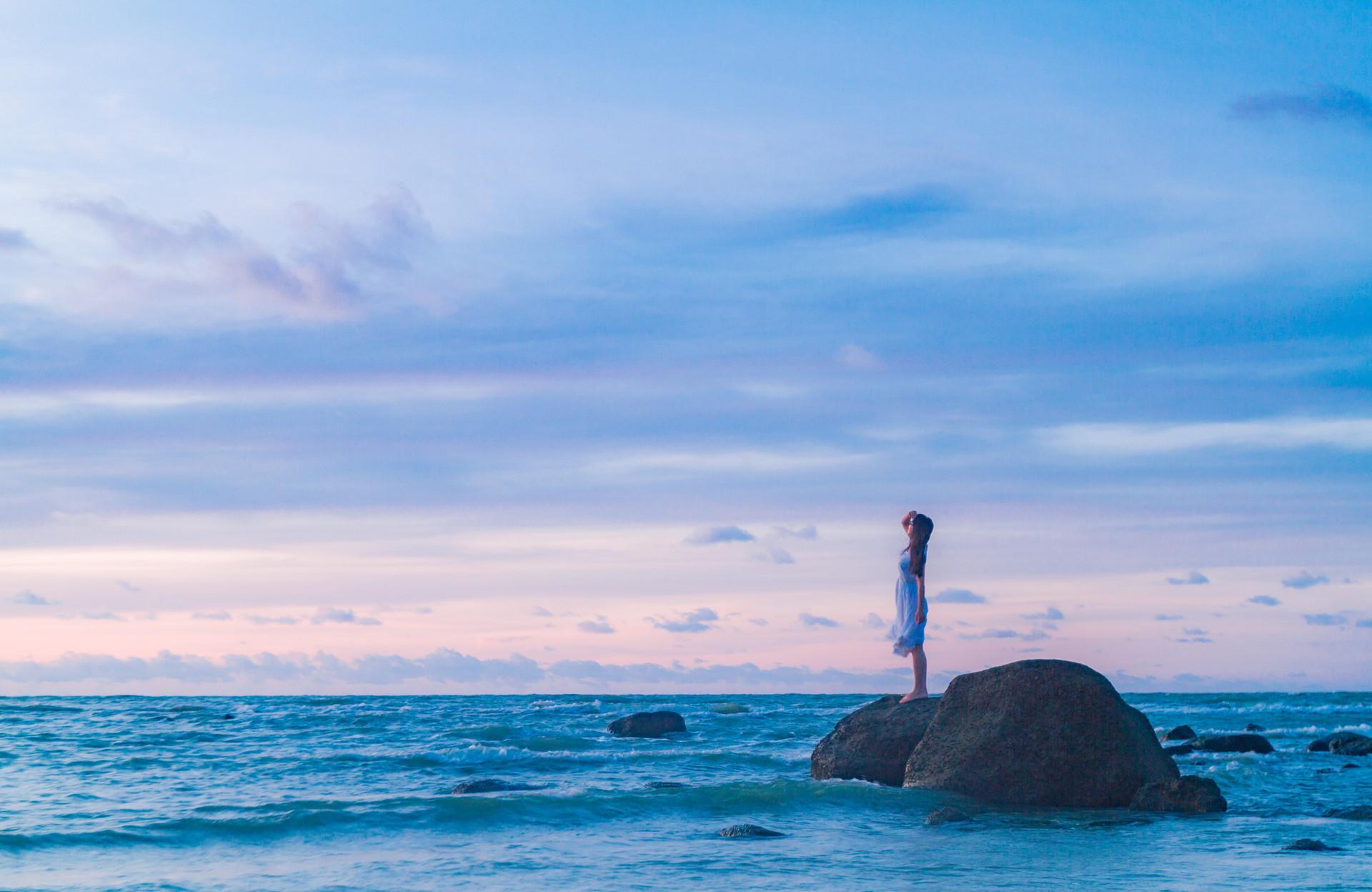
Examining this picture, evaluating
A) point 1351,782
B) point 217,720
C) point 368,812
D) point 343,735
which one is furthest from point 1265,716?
point 368,812

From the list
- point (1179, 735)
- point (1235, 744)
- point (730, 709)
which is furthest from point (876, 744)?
point (730, 709)

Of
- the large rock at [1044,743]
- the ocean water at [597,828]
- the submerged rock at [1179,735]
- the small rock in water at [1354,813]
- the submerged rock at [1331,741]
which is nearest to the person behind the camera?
the ocean water at [597,828]

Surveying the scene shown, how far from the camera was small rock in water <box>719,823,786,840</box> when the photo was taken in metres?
11.0

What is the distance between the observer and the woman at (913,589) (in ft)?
44.5

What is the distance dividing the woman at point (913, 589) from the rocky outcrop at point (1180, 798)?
2933 millimetres

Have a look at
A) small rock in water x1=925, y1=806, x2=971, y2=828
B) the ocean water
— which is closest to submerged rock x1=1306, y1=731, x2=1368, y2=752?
the ocean water

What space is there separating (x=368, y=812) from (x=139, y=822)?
241 cm

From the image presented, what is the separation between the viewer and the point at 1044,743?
41.8ft

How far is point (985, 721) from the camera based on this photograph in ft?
43.0

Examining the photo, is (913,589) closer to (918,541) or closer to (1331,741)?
(918,541)

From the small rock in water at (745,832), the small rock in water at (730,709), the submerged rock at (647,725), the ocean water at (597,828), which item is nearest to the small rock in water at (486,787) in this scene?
the ocean water at (597,828)

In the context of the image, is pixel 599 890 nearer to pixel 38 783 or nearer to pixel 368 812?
pixel 368 812

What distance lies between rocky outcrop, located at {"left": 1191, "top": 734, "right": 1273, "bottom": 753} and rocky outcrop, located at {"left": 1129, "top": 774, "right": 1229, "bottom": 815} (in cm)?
1160

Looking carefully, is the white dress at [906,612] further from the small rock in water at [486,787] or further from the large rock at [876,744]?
the small rock in water at [486,787]
